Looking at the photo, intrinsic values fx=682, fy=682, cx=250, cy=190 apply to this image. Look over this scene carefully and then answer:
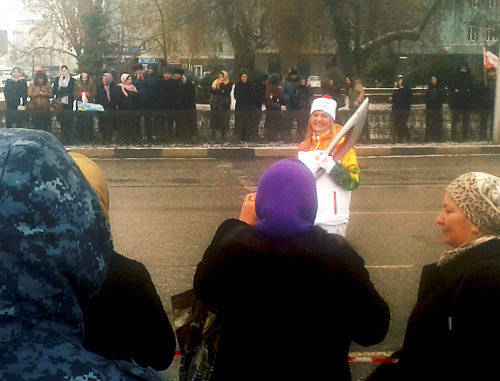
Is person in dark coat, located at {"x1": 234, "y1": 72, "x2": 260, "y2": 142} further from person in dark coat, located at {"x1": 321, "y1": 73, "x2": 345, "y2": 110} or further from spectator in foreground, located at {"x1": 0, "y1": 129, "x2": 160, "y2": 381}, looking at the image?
spectator in foreground, located at {"x1": 0, "y1": 129, "x2": 160, "y2": 381}

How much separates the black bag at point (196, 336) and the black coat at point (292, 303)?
213 mm

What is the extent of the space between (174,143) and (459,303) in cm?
1376

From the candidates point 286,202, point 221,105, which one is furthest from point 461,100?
point 286,202

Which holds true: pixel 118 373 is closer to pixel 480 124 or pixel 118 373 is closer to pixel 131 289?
pixel 131 289

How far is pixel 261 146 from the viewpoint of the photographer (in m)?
15.6

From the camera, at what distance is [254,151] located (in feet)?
49.2

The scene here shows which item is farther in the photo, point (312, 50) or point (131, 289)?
point (312, 50)

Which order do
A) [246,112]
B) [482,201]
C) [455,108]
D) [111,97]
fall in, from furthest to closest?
1. [455,108]
2. [111,97]
3. [246,112]
4. [482,201]

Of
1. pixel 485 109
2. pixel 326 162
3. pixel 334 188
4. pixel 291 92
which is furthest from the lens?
pixel 291 92

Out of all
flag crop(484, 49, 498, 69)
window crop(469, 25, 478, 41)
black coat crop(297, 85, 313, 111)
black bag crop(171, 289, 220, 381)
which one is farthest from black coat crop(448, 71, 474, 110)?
window crop(469, 25, 478, 41)

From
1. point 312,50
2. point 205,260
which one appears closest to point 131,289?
point 205,260

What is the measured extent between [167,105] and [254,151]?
7.46 ft

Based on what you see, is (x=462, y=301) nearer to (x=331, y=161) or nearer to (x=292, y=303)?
(x=292, y=303)

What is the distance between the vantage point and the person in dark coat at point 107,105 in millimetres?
15195
